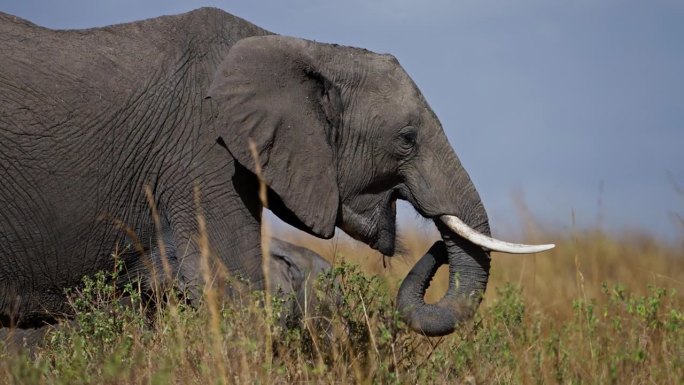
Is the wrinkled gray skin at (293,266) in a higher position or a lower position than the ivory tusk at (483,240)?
lower

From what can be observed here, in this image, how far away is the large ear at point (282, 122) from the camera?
7.23m

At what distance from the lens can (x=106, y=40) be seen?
7680mm

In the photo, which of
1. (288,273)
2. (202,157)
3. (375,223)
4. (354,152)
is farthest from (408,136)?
(288,273)

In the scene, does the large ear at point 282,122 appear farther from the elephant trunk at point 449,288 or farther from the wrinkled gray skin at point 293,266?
the wrinkled gray skin at point 293,266

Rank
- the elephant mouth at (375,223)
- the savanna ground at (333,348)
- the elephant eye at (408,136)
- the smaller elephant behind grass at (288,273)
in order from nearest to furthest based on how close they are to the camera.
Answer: the savanna ground at (333,348), the elephant eye at (408,136), the elephant mouth at (375,223), the smaller elephant behind grass at (288,273)

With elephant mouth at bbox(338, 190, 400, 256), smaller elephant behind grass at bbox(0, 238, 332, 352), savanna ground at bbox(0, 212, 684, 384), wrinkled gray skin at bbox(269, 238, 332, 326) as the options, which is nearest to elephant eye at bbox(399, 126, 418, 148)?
elephant mouth at bbox(338, 190, 400, 256)

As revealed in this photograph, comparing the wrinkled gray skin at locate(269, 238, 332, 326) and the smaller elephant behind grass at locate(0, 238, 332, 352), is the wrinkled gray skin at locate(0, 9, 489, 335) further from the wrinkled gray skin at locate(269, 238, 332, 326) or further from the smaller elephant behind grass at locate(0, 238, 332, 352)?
the wrinkled gray skin at locate(269, 238, 332, 326)

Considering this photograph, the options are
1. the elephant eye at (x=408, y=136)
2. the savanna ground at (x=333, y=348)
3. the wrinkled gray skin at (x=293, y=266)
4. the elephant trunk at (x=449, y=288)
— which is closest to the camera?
the savanna ground at (x=333, y=348)

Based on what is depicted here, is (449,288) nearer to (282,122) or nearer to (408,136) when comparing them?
(408,136)

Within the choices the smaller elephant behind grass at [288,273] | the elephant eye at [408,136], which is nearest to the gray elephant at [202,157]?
the elephant eye at [408,136]

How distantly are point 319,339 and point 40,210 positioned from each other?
6.70ft

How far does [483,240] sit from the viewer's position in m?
7.37

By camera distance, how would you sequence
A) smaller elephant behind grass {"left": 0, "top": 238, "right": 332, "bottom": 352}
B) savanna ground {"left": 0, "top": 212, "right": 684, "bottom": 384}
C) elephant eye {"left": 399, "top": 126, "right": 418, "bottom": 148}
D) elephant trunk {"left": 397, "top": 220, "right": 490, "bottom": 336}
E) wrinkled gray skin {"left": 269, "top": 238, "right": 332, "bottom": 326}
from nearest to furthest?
savanna ground {"left": 0, "top": 212, "right": 684, "bottom": 384} → elephant trunk {"left": 397, "top": 220, "right": 490, "bottom": 336} → elephant eye {"left": 399, "top": 126, "right": 418, "bottom": 148} → smaller elephant behind grass {"left": 0, "top": 238, "right": 332, "bottom": 352} → wrinkled gray skin {"left": 269, "top": 238, "right": 332, "bottom": 326}

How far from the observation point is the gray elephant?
7.30 metres
